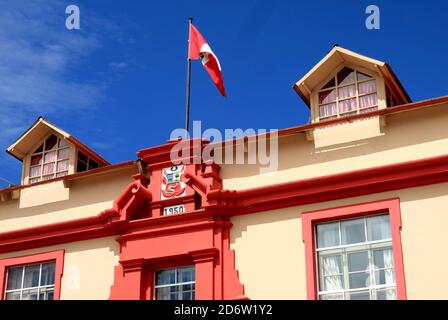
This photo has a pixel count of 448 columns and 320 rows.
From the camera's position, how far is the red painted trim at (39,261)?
17.8 m

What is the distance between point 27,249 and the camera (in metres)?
18.5

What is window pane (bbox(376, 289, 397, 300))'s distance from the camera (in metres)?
14.8

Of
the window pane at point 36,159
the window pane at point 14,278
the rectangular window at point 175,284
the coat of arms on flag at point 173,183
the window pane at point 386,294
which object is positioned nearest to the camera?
the window pane at point 386,294

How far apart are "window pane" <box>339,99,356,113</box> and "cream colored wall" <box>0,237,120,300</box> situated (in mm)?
5492

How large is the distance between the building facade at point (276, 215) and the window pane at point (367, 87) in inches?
1.0

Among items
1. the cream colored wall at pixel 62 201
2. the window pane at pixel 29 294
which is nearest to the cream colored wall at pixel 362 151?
the cream colored wall at pixel 62 201

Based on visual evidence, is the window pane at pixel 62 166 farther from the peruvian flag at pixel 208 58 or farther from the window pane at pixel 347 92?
the window pane at pixel 347 92

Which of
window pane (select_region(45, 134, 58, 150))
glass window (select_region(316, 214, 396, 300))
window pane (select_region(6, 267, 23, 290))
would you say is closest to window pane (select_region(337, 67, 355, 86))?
glass window (select_region(316, 214, 396, 300))

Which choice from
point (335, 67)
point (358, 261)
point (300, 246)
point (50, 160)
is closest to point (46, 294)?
point (50, 160)

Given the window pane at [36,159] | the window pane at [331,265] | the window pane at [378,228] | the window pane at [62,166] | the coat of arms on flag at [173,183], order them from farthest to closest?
the window pane at [36,159]
the window pane at [62,166]
the coat of arms on flag at [173,183]
the window pane at [331,265]
the window pane at [378,228]

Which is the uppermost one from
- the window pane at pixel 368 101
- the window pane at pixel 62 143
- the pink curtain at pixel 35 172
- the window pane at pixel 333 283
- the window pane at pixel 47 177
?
the window pane at pixel 62 143

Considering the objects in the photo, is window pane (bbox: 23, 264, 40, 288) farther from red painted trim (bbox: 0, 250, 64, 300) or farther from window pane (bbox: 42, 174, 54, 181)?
window pane (bbox: 42, 174, 54, 181)
